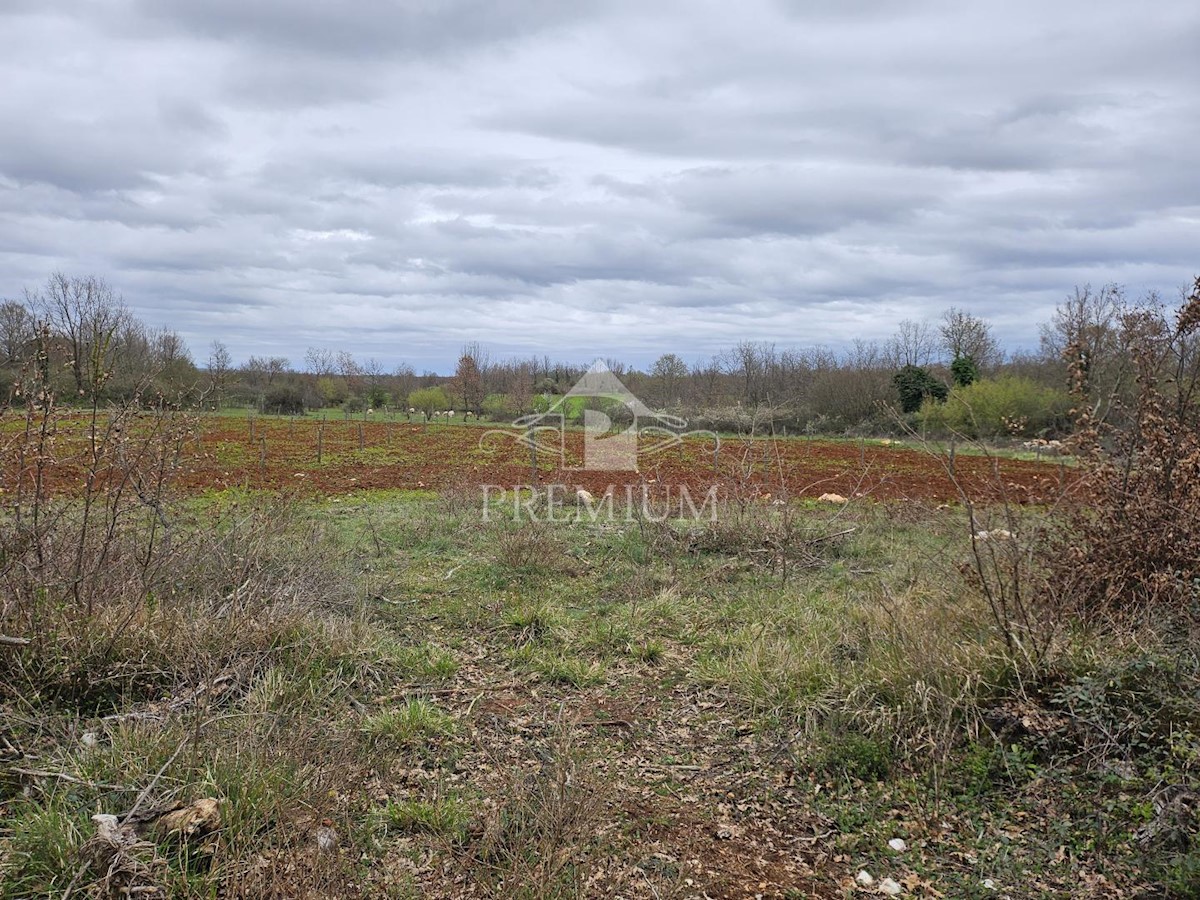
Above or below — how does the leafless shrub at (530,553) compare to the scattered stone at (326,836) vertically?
above

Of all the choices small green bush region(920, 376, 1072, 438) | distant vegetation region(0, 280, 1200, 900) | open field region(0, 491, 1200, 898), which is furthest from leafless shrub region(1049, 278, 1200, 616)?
small green bush region(920, 376, 1072, 438)

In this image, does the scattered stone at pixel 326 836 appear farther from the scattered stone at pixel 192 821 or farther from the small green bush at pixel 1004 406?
the small green bush at pixel 1004 406

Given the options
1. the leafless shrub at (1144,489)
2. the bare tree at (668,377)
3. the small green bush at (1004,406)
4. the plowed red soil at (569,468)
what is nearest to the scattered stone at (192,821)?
the leafless shrub at (1144,489)

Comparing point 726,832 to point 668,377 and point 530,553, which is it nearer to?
point 530,553

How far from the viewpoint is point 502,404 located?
46000 mm

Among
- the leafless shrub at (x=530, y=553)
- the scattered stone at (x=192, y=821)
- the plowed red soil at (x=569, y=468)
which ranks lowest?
the scattered stone at (x=192, y=821)

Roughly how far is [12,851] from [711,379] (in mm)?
42807

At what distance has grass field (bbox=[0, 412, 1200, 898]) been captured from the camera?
2752mm

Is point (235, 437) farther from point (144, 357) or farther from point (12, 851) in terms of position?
point (12, 851)

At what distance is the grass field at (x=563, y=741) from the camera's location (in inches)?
108

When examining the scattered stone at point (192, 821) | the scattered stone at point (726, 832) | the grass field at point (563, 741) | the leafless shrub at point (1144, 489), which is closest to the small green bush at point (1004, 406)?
the leafless shrub at point (1144, 489)

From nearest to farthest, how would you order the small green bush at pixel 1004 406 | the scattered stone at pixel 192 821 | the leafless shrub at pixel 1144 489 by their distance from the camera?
1. the scattered stone at pixel 192 821
2. the leafless shrub at pixel 1144 489
3. the small green bush at pixel 1004 406

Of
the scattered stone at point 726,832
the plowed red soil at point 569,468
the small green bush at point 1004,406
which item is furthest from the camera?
the small green bush at point 1004,406

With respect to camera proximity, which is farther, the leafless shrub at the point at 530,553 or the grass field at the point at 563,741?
the leafless shrub at the point at 530,553
